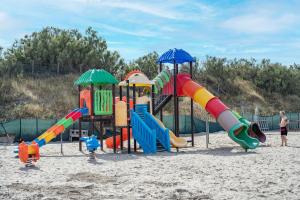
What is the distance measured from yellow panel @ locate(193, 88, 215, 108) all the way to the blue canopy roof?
180 centimetres

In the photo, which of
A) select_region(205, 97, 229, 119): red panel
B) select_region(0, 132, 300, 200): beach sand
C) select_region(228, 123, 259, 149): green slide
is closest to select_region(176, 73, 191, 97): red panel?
select_region(205, 97, 229, 119): red panel

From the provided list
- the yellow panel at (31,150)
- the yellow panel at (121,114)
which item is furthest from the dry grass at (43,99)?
the yellow panel at (31,150)

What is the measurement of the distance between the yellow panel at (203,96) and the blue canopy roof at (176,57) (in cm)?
180

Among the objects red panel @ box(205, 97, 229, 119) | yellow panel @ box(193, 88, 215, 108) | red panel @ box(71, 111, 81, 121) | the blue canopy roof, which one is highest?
the blue canopy roof

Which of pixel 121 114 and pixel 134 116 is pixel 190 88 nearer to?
pixel 134 116

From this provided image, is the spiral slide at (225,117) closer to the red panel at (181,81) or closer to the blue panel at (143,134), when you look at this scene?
the red panel at (181,81)

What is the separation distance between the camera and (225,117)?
1778 centimetres

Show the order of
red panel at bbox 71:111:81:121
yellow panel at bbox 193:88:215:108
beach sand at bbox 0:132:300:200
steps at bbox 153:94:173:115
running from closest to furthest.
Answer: beach sand at bbox 0:132:300:200
red panel at bbox 71:111:81:121
yellow panel at bbox 193:88:215:108
steps at bbox 153:94:173:115

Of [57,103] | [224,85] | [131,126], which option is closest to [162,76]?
[131,126]

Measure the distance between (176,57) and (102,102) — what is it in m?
4.24

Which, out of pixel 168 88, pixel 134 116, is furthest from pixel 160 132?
pixel 168 88

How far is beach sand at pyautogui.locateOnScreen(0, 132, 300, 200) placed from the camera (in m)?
8.47

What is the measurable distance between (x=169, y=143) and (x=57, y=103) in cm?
1988

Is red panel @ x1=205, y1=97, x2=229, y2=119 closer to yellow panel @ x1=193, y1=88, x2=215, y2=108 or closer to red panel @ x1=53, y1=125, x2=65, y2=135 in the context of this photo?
yellow panel @ x1=193, y1=88, x2=215, y2=108
